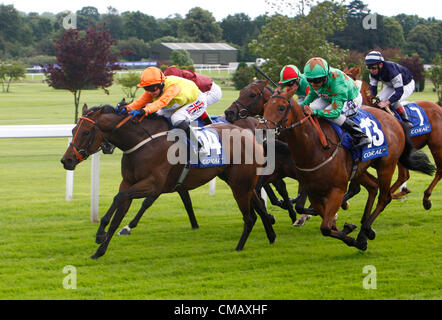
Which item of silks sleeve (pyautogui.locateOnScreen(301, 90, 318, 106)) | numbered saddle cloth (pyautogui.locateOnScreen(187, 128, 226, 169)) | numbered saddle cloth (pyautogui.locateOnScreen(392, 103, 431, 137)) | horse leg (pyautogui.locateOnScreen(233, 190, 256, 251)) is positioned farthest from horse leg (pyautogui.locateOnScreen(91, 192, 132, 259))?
numbered saddle cloth (pyautogui.locateOnScreen(392, 103, 431, 137))

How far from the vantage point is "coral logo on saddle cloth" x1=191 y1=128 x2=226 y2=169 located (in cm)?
642

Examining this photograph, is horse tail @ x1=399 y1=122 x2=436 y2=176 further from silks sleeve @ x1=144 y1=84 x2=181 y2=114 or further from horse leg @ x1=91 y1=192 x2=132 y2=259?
horse leg @ x1=91 y1=192 x2=132 y2=259

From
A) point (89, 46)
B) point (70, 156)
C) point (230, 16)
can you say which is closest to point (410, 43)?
point (230, 16)

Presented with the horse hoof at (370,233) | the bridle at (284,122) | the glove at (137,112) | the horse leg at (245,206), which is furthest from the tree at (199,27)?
the bridle at (284,122)

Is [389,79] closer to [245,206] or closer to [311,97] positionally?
[311,97]

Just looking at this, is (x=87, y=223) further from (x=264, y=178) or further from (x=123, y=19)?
(x=123, y=19)

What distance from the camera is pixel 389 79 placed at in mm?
7855

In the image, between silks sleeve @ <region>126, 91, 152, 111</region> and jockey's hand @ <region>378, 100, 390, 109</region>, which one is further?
jockey's hand @ <region>378, 100, 390, 109</region>

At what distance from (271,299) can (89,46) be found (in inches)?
566

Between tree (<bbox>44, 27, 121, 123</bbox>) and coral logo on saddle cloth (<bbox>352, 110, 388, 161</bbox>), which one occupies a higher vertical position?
tree (<bbox>44, 27, 121, 123</bbox>)

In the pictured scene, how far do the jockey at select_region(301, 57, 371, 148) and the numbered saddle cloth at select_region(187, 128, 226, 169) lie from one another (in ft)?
3.32

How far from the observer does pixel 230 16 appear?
95062 millimetres

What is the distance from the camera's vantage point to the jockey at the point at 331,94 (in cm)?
598

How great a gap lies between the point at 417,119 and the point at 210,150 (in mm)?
3071
